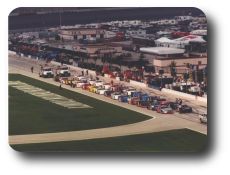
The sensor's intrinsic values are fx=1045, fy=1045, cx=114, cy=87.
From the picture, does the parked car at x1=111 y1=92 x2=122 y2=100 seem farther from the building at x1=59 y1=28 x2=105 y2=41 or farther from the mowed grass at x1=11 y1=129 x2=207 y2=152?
the building at x1=59 y1=28 x2=105 y2=41

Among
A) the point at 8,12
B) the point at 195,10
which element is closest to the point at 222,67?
the point at 195,10

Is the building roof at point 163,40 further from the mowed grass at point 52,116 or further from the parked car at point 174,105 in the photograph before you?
the mowed grass at point 52,116

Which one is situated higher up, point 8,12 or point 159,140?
point 8,12

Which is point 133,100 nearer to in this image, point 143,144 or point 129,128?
point 129,128

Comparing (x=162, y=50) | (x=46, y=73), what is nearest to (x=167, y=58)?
(x=162, y=50)

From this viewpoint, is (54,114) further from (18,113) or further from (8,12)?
(8,12)
